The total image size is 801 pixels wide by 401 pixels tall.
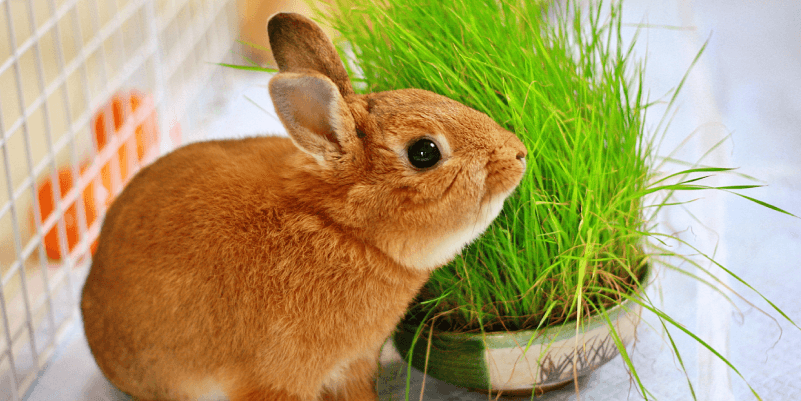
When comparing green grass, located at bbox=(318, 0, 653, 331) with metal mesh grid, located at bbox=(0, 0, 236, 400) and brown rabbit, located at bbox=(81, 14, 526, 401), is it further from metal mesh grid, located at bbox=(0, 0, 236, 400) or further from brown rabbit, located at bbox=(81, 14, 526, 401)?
metal mesh grid, located at bbox=(0, 0, 236, 400)

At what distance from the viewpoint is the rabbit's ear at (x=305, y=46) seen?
0.70 m

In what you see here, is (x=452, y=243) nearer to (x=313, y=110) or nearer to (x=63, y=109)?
(x=313, y=110)

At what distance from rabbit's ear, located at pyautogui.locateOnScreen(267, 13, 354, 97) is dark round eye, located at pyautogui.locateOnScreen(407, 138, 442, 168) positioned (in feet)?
0.34

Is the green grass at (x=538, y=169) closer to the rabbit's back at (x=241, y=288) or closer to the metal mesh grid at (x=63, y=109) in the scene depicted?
the rabbit's back at (x=241, y=288)

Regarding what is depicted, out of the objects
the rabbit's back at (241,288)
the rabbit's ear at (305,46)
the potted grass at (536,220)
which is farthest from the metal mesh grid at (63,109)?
the potted grass at (536,220)

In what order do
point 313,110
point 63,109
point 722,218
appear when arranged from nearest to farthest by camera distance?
1. point 313,110
2. point 722,218
3. point 63,109

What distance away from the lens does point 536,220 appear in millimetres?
667

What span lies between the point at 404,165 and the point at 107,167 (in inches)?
28.5

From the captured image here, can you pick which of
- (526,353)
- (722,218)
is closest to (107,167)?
(526,353)

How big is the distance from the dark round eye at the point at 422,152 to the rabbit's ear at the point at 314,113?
0.20 feet

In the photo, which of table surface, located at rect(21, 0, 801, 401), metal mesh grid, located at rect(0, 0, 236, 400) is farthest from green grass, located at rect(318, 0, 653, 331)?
metal mesh grid, located at rect(0, 0, 236, 400)

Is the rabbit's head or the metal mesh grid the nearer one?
the rabbit's head

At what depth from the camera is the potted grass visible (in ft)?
2.21

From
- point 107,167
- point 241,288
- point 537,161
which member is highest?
point 537,161
